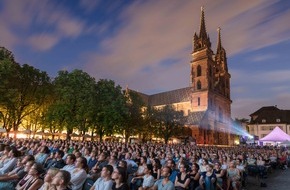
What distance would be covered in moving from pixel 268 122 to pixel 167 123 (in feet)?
156

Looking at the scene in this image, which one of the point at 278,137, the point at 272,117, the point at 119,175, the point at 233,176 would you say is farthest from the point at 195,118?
the point at 119,175

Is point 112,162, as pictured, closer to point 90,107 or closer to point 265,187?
point 265,187

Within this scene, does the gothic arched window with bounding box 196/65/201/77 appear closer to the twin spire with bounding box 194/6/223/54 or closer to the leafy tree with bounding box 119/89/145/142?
the twin spire with bounding box 194/6/223/54

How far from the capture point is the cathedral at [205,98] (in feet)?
206

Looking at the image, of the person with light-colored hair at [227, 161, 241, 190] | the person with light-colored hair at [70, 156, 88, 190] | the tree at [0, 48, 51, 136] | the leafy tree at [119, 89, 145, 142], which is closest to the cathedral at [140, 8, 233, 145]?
the leafy tree at [119, 89, 145, 142]

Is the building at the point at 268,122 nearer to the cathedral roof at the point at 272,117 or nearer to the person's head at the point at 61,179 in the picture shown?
the cathedral roof at the point at 272,117

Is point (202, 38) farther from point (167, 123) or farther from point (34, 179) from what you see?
point (34, 179)

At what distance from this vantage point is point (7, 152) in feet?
29.5

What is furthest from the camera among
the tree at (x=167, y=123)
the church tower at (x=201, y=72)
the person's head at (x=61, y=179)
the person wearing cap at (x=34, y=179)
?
the church tower at (x=201, y=72)

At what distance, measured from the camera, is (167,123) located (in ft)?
186

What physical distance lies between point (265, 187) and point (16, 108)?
106 ft

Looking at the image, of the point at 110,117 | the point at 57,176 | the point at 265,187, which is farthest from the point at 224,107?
the point at 57,176

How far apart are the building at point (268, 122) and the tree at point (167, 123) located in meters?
42.8

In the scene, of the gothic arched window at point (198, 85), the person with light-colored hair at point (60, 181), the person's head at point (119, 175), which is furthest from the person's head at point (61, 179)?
the gothic arched window at point (198, 85)
